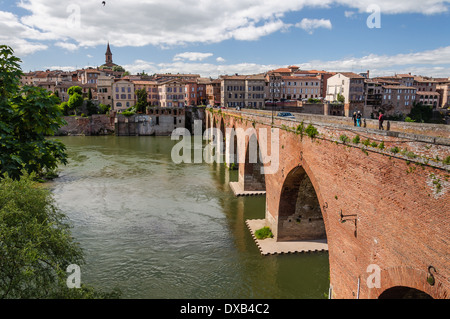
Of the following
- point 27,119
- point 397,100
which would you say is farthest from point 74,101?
point 27,119

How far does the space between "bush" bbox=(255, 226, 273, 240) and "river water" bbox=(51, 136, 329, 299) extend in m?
0.60

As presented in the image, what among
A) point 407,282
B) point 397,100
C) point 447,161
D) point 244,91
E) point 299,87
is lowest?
point 407,282

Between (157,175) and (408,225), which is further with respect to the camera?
(157,175)

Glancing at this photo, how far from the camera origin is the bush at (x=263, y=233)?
65.8 ft

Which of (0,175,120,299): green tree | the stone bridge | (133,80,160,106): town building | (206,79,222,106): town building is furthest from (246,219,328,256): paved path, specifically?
(133,80,160,106): town building

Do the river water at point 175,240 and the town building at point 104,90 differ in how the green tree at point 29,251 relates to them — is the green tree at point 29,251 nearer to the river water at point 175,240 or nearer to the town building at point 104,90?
the river water at point 175,240

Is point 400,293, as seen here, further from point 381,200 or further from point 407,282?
point 381,200

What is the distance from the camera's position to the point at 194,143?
6012cm

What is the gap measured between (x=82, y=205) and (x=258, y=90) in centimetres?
5276

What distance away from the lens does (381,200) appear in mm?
9578

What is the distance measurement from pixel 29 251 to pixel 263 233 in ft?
44.6

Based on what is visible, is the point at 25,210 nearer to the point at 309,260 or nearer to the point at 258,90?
the point at 309,260

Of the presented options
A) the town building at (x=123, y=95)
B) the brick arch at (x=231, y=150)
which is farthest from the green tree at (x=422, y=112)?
the town building at (x=123, y=95)
